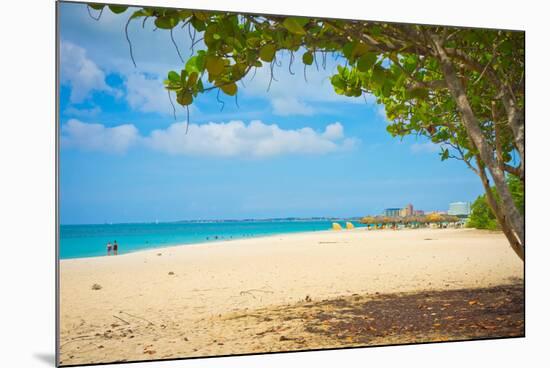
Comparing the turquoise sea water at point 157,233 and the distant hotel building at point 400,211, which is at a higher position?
the distant hotel building at point 400,211

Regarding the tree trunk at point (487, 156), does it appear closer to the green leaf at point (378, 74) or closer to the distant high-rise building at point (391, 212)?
the green leaf at point (378, 74)

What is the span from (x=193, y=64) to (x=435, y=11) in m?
1.81

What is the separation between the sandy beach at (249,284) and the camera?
11.7 ft

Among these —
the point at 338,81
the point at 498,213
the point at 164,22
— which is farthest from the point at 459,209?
the point at 164,22

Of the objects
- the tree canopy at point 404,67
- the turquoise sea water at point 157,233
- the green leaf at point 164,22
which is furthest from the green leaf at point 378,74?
the turquoise sea water at point 157,233

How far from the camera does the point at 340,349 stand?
12.2ft

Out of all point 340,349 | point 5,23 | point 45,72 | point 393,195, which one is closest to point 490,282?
point 393,195

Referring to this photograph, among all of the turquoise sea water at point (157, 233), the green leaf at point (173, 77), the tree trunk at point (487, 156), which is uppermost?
the green leaf at point (173, 77)

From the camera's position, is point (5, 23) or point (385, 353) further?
point (385, 353)

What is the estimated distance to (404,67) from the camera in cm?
369

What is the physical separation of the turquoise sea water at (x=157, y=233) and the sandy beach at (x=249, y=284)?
85 millimetres

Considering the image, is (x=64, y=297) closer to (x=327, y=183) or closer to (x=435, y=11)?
(x=327, y=183)

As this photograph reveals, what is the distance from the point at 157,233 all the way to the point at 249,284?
101cm

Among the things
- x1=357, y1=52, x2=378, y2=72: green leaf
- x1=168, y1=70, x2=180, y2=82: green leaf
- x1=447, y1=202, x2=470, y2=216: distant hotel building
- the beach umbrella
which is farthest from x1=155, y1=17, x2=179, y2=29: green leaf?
x1=447, y1=202, x2=470, y2=216: distant hotel building
